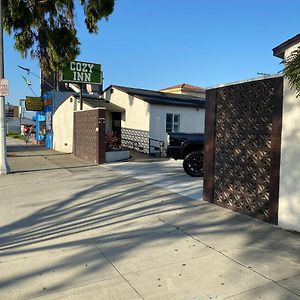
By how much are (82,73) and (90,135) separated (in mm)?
6560

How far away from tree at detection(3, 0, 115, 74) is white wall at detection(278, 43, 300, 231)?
457 inches

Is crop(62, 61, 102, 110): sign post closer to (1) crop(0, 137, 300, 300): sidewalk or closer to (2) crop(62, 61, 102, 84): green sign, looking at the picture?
(2) crop(62, 61, 102, 84): green sign

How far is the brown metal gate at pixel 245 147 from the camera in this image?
19.9 feet

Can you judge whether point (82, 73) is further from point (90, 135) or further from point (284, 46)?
point (284, 46)

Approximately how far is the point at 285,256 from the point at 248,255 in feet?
1.53

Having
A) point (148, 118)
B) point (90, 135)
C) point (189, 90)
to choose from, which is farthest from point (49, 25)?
point (189, 90)

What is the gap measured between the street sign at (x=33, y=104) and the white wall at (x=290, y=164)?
2535 cm

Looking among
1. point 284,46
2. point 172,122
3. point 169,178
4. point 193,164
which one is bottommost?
point 169,178

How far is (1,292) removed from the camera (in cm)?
378

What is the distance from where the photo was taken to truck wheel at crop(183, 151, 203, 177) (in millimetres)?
11500

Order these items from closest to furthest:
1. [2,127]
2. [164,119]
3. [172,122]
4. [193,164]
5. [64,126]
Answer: [193,164] < [2,127] < [164,119] < [172,122] < [64,126]

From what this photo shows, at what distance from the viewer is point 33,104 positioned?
28.4m

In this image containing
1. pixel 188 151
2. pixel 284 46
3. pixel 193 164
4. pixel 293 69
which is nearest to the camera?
pixel 293 69

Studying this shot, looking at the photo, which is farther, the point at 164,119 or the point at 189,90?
the point at 189,90
